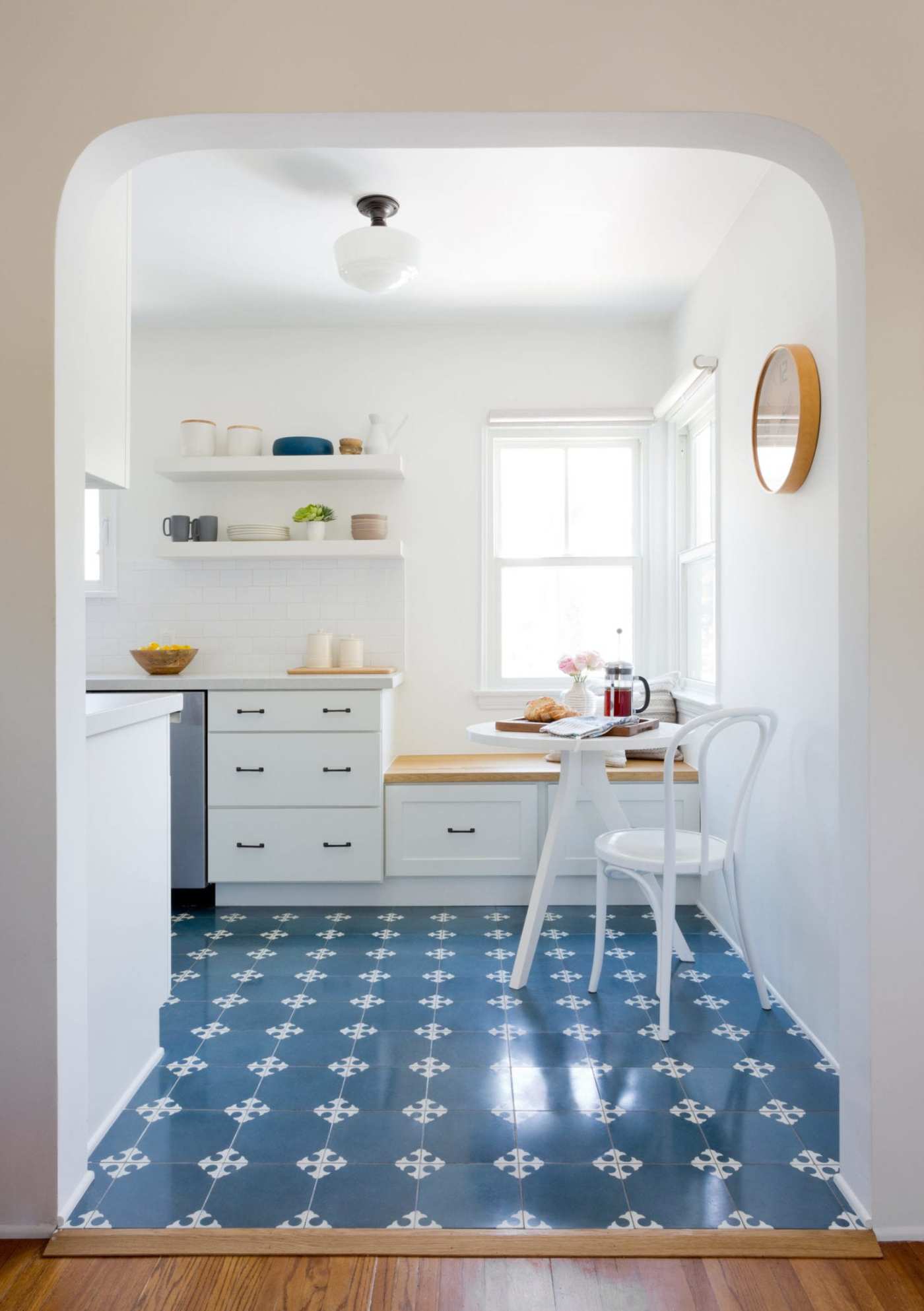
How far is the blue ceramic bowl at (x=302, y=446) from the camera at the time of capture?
427cm

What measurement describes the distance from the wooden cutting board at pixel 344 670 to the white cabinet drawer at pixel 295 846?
649 millimetres

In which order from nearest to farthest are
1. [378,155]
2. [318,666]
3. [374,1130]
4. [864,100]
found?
[864,100] < [374,1130] < [378,155] < [318,666]

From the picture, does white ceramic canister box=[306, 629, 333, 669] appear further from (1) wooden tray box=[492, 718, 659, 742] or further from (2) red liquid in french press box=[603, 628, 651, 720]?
(2) red liquid in french press box=[603, 628, 651, 720]

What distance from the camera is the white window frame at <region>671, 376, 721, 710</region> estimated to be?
363 centimetres

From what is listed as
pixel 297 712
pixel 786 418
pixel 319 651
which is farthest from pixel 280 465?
pixel 786 418

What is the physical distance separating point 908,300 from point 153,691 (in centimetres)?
326

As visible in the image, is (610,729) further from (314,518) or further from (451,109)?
(314,518)

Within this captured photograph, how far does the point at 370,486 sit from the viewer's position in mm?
4508

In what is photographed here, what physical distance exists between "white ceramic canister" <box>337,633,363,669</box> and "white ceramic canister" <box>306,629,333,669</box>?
0.23 feet

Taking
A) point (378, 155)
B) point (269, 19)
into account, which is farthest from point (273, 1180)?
point (378, 155)

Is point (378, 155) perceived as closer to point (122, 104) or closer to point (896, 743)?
point (122, 104)

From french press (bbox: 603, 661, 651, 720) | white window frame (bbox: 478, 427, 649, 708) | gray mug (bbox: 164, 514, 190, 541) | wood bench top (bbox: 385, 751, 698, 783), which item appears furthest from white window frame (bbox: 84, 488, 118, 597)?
french press (bbox: 603, 661, 651, 720)

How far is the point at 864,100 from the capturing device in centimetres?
171

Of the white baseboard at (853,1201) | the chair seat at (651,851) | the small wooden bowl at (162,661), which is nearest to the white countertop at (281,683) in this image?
the small wooden bowl at (162,661)
